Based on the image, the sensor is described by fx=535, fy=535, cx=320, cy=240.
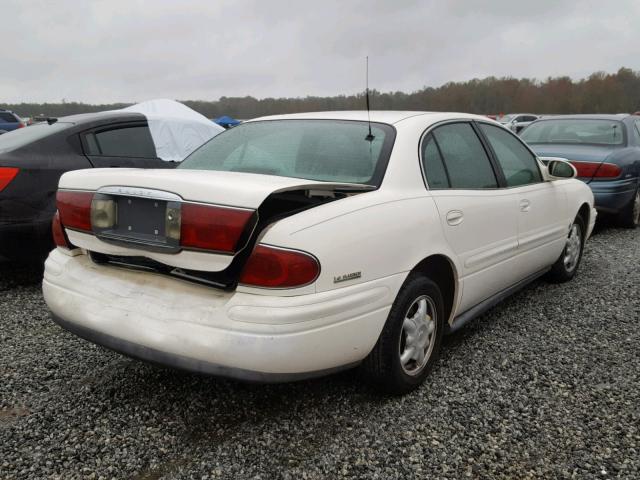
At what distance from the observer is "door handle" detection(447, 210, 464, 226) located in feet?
→ 9.12

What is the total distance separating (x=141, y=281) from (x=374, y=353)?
108cm

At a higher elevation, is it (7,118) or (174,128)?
(174,128)

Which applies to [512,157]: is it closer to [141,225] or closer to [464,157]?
[464,157]

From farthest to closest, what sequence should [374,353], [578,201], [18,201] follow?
1. [578,201]
2. [18,201]
3. [374,353]

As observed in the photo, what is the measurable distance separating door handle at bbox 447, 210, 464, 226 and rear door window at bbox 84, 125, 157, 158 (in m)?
3.32

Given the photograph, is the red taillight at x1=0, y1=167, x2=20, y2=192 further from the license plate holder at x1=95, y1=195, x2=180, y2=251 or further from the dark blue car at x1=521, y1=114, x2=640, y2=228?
the dark blue car at x1=521, y1=114, x2=640, y2=228

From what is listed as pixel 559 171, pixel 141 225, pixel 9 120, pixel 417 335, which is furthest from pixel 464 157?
pixel 9 120

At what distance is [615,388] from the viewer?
9.13 feet

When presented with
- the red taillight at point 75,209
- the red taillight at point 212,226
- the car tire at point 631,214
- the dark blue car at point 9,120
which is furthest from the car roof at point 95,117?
the dark blue car at point 9,120

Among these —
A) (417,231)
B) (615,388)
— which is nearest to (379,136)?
(417,231)

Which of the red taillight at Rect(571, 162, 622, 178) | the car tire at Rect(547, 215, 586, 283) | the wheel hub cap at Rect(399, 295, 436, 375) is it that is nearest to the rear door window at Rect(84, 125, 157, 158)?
the wheel hub cap at Rect(399, 295, 436, 375)

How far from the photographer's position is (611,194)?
21.5ft

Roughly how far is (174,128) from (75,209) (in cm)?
423

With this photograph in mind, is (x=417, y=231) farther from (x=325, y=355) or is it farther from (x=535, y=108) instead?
(x=535, y=108)
